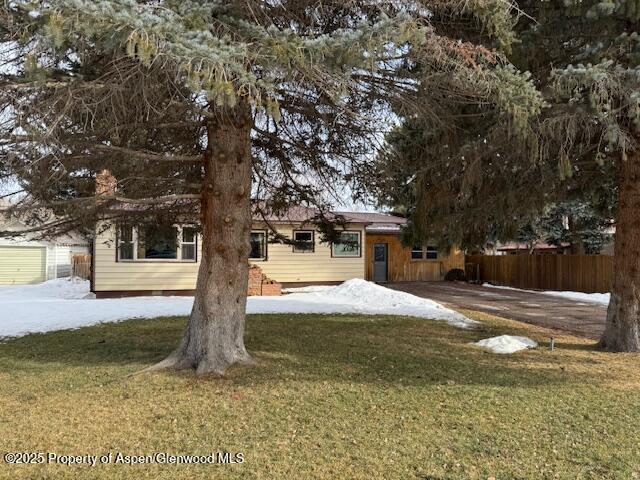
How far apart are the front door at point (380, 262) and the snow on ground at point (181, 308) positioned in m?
6.28

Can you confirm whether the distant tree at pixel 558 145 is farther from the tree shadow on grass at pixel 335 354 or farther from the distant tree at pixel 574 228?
the distant tree at pixel 574 228

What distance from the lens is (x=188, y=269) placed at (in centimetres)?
1627

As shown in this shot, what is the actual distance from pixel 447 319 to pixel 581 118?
19.4 feet

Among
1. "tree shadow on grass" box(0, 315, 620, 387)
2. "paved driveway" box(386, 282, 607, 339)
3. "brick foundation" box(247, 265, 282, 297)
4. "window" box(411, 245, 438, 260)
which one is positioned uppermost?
"window" box(411, 245, 438, 260)

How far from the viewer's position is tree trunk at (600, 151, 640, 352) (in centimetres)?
721

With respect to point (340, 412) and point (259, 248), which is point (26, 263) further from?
point (340, 412)

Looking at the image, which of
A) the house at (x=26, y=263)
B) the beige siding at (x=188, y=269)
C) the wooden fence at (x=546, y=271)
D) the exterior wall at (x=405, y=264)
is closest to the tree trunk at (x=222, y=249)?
the beige siding at (x=188, y=269)

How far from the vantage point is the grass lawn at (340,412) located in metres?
3.51

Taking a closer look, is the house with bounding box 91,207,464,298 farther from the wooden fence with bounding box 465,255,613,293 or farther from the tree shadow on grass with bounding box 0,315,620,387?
the tree shadow on grass with bounding box 0,315,620,387

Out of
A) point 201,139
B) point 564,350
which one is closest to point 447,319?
point 564,350

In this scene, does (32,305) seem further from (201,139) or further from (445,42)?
(445,42)

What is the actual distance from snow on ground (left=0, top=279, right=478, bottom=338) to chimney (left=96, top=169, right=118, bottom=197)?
3925 millimetres

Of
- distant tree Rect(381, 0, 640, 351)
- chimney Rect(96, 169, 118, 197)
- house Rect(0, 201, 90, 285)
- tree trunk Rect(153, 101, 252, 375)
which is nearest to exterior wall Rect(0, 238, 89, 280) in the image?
house Rect(0, 201, 90, 285)

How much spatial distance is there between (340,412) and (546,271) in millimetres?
17542
